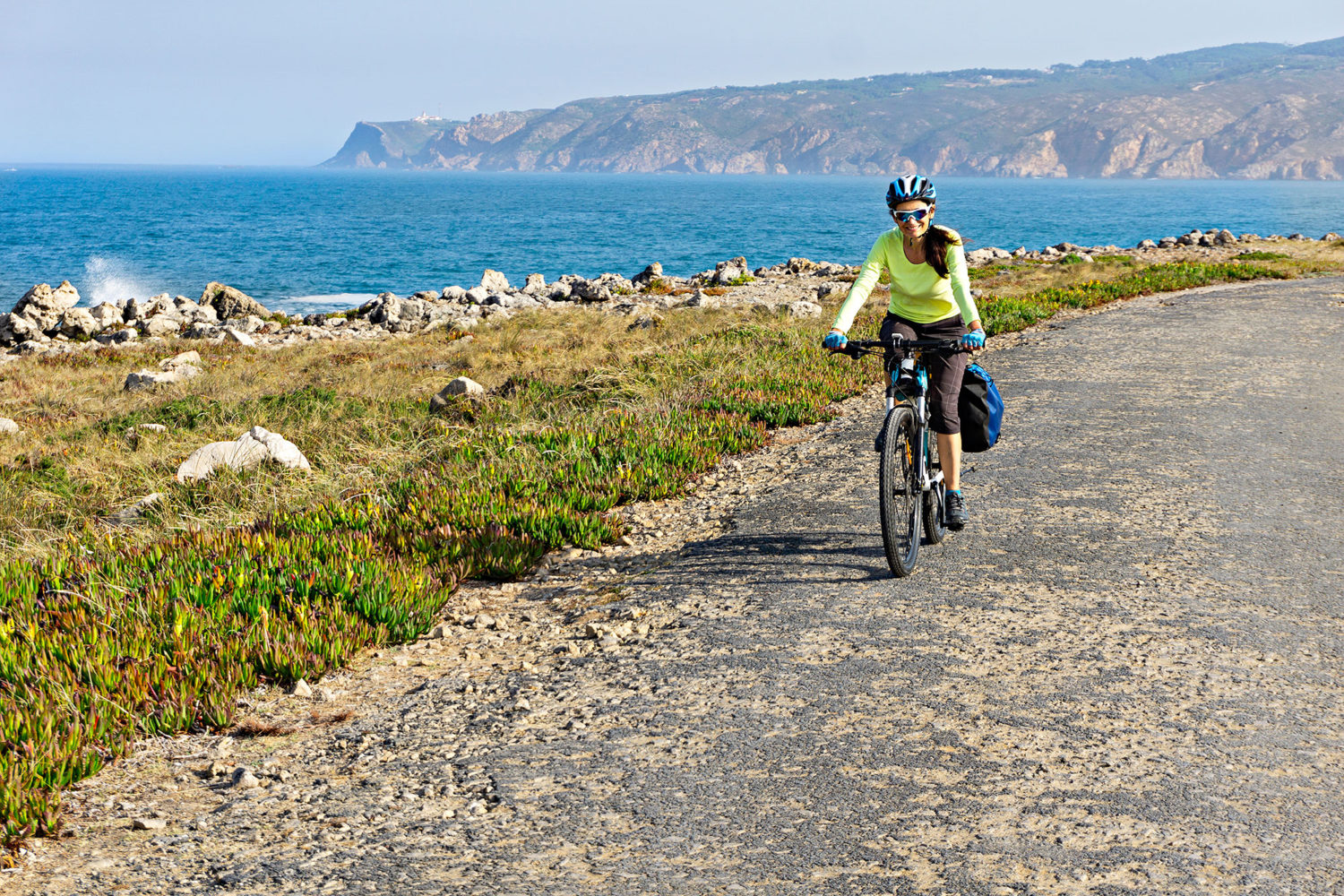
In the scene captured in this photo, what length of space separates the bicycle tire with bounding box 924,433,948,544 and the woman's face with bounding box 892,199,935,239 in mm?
1358

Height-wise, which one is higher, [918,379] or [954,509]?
[918,379]

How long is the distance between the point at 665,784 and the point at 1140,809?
1.73 metres

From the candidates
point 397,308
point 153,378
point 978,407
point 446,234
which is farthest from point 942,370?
point 446,234

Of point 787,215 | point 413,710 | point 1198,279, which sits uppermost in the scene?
point 787,215

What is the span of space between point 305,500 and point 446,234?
80.5 meters

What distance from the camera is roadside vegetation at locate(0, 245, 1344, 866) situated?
4.48 meters

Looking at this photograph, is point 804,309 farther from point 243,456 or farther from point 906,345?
point 906,345

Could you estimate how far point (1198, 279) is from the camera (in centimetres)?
2397

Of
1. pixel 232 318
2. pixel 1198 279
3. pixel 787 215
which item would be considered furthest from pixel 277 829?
pixel 787 215

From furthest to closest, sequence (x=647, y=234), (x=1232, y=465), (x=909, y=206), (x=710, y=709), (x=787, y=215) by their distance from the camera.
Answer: (x=787, y=215) < (x=647, y=234) < (x=1232, y=465) < (x=909, y=206) < (x=710, y=709)

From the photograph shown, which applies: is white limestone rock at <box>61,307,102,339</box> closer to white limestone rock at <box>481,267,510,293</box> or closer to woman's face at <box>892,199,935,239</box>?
white limestone rock at <box>481,267,510,293</box>

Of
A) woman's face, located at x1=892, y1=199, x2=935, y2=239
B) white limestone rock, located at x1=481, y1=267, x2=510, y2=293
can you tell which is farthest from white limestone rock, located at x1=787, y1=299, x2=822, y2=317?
white limestone rock, located at x1=481, y1=267, x2=510, y2=293

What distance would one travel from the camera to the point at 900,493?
5.86 metres

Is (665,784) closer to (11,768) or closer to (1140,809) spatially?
(1140,809)
